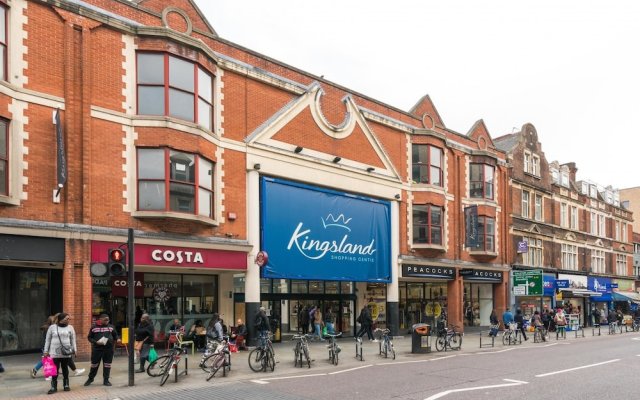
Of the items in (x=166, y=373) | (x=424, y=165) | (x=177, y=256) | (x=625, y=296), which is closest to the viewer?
(x=166, y=373)

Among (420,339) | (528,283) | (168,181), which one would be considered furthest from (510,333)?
(168,181)

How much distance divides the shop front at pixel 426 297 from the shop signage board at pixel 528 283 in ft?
15.5

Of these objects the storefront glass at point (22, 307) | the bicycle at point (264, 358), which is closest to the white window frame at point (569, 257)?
the bicycle at point (264, 358)

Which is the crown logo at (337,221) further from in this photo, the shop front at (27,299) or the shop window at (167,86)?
the shop front at (27,299)

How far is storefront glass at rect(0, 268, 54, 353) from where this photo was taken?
16670 mm

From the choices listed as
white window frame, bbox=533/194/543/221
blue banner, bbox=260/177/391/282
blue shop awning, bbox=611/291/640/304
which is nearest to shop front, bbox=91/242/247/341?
blue banner, bbox=260/177/391/282

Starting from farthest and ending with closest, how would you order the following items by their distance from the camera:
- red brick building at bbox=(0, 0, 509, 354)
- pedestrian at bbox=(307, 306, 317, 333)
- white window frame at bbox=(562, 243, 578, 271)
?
1. white window frame at bbox=(562, 243, 578, 271)
2. pedestrian at bbox=(307, 306, 317, 333)
3. red brick building at bbox=(0, 0, 509, 354)

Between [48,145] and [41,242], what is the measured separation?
268 cm

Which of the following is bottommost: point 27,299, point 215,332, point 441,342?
point 441,342

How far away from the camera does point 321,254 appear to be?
2312 cm

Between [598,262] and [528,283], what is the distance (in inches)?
697

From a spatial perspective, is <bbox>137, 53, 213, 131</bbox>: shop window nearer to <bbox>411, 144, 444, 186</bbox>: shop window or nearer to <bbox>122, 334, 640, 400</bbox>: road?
<bbox>122, 334, 640, 400</bbox>: road

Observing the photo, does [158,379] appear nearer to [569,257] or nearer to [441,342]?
[441,342]

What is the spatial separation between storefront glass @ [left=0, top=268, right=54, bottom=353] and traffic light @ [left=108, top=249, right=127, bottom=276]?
21.2ft
